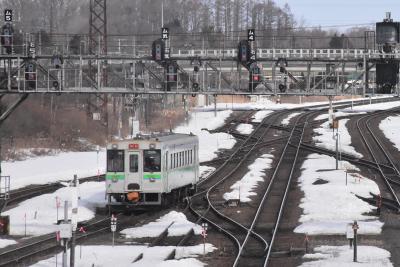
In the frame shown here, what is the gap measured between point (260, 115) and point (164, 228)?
6219 cm

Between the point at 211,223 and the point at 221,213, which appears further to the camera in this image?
the point at 221,213

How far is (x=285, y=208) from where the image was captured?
1294 inches

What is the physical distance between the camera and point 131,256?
2228cm

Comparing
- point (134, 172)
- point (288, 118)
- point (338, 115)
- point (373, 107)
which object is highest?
point (134, 172)

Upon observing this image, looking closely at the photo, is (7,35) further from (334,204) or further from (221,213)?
(334,204)

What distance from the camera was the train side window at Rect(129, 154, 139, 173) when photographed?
102ft

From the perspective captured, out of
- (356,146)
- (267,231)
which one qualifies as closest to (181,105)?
(356,146)

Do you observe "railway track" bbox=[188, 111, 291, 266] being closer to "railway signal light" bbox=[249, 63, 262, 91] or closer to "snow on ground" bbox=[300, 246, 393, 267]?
"snow on ground" bbox=[300, 246, 393, 267]

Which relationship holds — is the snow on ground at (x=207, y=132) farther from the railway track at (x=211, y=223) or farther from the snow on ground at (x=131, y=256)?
the snow on ground at (x=131, y=256)

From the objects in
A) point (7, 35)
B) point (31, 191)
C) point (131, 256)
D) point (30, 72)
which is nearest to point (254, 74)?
point (30, 72)

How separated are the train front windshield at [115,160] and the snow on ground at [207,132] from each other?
2397 cm

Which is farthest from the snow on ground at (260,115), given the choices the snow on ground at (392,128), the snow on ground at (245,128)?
the snow on ground at (392,128)

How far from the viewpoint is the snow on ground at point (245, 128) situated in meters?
73.1

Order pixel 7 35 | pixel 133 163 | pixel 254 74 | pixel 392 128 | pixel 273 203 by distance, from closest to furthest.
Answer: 1. pixel 133 163
2. pixel 273 203
3. pixel 7 35
4. pixel 254 74
5. pixel 392 128
